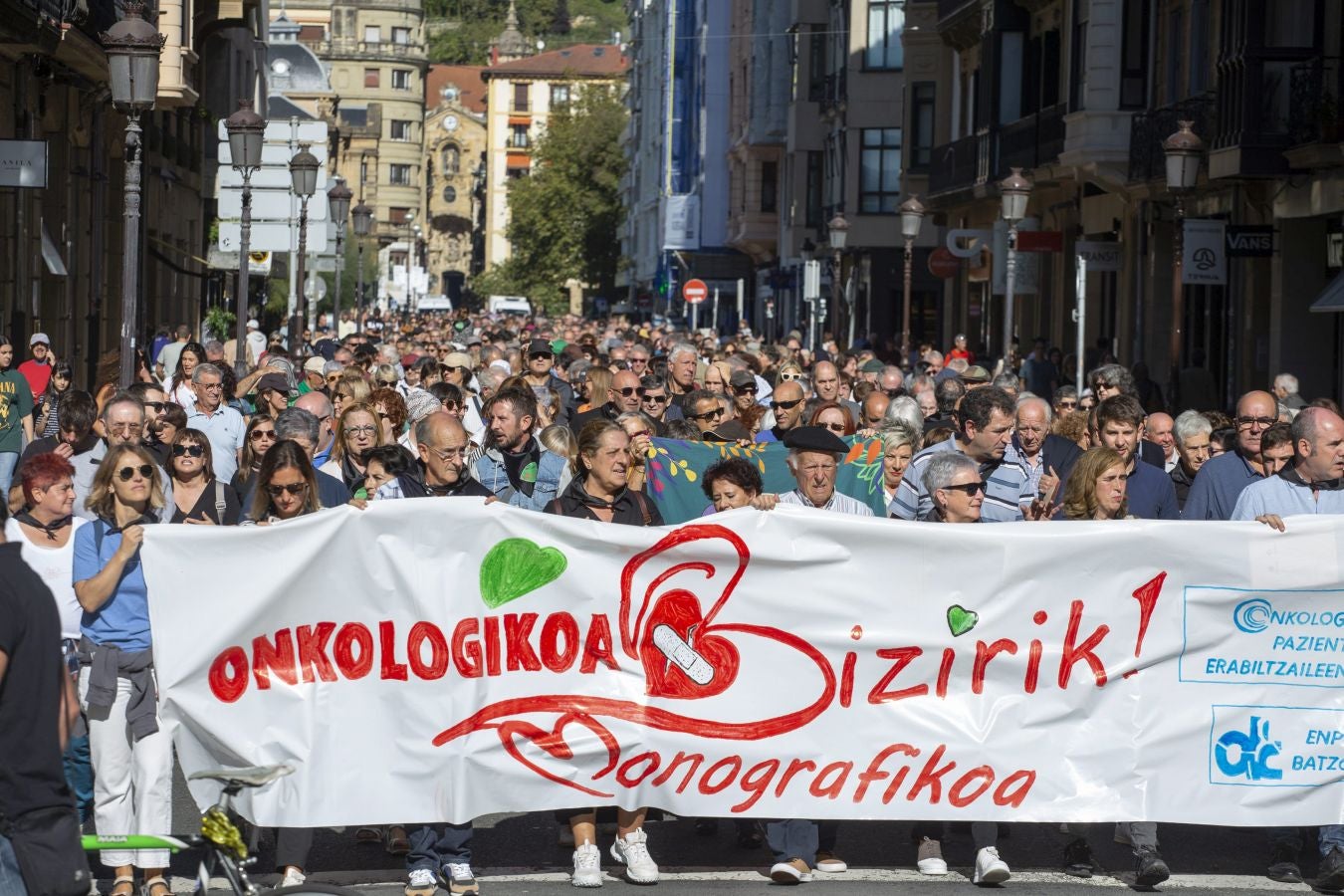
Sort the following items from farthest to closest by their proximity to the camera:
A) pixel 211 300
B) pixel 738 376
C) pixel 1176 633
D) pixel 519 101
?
pixel 519 101 → pixel 211 300 → pixel 738 376 → pixel 1176 633

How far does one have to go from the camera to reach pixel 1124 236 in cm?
3266

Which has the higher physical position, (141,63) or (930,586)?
(141,63)

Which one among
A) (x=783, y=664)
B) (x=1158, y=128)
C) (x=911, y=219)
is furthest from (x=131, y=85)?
(x=911, y=219)

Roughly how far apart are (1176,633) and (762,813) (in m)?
1.73

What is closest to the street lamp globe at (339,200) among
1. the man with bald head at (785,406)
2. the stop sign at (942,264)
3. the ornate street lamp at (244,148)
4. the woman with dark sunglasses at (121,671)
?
the stop sign at (942,264)

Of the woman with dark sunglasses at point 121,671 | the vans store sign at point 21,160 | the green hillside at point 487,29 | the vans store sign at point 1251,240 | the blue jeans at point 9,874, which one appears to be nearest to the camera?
the blue jeans at point 9,874

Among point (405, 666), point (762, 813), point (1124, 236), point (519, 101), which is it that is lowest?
point (762, 813)

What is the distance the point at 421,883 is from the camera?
836 centimetres

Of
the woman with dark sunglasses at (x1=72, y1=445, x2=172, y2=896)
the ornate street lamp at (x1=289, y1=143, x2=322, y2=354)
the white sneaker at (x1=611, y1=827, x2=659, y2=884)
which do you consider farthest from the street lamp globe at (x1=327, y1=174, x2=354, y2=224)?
the white sneaker at (x1=611, y1=827, x2=659, y2=884)

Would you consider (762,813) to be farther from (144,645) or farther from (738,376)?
(738,376)

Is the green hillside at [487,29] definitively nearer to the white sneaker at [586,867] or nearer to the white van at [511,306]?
the white van at [511,306]

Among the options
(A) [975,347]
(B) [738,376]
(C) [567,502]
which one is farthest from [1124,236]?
(C) [567,502]

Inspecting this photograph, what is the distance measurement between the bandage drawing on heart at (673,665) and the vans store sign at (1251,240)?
54.3ft

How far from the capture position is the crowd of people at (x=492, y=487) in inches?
322
